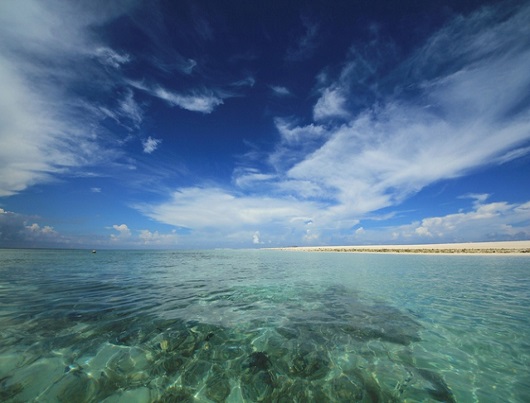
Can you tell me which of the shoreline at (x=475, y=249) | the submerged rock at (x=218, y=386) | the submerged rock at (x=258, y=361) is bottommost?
the submerged rock at (x=218, y=386)

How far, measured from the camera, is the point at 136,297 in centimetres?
1421

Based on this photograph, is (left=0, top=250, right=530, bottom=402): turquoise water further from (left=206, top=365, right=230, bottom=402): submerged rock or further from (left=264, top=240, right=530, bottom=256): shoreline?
(left=264, top=240, right=530, bottom=256): shoreline

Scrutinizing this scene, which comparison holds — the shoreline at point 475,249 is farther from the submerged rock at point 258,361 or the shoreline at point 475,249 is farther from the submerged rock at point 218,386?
the submerged rock at point 218,386

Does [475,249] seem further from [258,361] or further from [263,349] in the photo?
[258,361]

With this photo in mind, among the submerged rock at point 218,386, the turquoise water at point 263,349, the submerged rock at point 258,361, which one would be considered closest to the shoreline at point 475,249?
the turquoise water at point 263,349

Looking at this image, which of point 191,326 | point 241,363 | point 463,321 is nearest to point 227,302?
point 191,326

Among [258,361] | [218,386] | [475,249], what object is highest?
[475,249]

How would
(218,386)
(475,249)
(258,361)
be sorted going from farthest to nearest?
1. (475,249)
2. (258,361)
3. (218,386)

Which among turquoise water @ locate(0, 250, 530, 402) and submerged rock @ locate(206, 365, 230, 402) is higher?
turquoise water @ locate(0, 250, 530, 402)

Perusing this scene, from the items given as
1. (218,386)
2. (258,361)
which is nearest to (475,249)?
(258,361)

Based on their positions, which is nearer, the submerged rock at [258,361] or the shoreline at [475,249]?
the submerged rock at [258,361]

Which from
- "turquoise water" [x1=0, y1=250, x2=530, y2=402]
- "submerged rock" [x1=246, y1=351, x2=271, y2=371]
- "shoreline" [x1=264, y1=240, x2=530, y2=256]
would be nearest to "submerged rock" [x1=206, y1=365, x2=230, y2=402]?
"turquoise water" [x1=0, y1=250, x2=530, y2=402]

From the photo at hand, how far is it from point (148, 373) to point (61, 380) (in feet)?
6.31

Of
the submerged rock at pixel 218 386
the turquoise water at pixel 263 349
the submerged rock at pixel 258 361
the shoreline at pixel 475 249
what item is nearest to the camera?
the submerged rock at pixel 218 386
